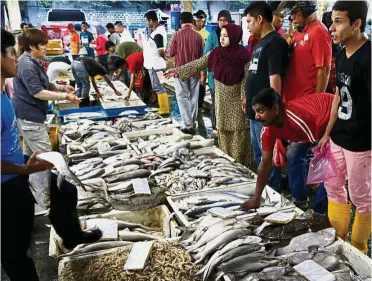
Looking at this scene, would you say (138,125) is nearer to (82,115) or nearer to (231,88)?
(82,115)

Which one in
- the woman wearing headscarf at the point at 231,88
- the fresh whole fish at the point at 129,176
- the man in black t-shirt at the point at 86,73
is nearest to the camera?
the fresh whole fish at the point at 129,176

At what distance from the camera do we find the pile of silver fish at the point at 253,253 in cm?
248

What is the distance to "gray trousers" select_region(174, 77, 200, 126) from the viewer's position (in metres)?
7.32

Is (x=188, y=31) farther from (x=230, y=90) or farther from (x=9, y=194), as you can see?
(x=9, y=194)

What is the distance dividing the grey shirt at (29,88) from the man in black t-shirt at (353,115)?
10.4ft

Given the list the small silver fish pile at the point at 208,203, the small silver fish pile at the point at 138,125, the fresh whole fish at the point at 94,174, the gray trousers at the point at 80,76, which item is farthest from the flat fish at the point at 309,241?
the gray trousers at the point at 80,76

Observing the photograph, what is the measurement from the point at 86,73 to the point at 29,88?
455cm

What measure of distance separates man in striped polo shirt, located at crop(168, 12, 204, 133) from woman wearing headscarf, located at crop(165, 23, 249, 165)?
1850mm

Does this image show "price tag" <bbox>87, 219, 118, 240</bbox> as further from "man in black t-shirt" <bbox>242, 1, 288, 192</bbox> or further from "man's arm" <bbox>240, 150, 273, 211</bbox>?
"man in black t-shirt" <bbox>242, 1, 288, 192</bbox>

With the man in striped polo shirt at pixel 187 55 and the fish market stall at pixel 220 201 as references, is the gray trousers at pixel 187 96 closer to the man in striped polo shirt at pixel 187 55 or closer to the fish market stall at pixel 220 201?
the man in striped polo shirt at pixel 187 55

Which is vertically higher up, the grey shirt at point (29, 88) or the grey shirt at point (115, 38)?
the grey shirt at point (115, 38)

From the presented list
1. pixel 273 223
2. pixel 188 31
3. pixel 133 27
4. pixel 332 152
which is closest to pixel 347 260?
pixel 273 223

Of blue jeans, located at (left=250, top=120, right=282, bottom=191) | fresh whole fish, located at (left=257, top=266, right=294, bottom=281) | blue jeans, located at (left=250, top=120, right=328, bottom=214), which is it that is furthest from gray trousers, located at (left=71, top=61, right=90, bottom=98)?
fresh whole fish, located at (left=257, top=266, right=294, bottom=281)

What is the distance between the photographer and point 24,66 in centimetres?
418
